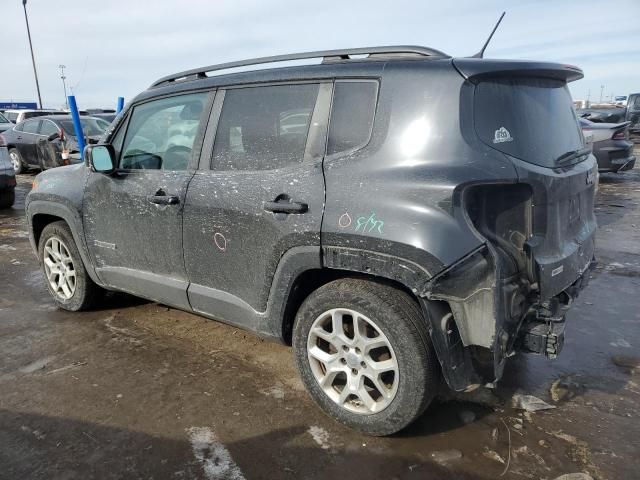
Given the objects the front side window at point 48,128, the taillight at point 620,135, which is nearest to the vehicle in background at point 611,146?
the taillight at point 620,135

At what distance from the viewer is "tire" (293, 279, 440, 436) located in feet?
7.91

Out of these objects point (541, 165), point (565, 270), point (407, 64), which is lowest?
point (565, 270)

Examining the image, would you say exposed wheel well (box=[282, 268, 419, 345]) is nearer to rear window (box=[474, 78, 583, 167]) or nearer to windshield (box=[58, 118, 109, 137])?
rear window (box=[474, 78, 583, 167])

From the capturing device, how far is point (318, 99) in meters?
2.76

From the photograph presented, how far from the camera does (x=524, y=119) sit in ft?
8.43

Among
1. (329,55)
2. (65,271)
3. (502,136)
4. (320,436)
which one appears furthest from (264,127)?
(65,271)

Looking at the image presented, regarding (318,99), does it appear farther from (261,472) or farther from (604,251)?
(604,251)

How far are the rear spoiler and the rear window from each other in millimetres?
34

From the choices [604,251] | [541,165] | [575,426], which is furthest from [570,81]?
[604,251]

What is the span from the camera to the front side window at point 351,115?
257cm

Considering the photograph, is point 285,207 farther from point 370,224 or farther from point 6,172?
point 6,172

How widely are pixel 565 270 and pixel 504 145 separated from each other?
2.54 ft

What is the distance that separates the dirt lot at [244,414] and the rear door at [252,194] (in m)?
0.54

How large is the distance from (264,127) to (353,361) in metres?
1.42
